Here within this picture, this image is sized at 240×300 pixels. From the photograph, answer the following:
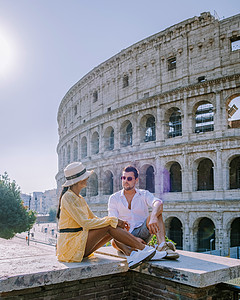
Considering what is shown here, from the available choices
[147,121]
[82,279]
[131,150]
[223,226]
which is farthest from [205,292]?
[147,121]

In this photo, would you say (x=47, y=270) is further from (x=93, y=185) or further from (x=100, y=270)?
(x=93, y=185)

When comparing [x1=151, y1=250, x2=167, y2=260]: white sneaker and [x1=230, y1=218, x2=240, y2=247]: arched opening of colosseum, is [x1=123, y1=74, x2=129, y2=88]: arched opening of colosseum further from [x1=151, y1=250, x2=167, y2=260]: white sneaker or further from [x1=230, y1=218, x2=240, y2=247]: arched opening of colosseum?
[x1=151, y1=250, x2=167, y2=260]: white sneaker

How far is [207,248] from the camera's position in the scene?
19.8 meters

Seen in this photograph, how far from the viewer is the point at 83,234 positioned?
3.52 m

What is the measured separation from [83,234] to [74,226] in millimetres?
145

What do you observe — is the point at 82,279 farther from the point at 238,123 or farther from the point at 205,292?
the point at 238,123

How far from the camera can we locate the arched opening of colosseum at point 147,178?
22.0 meters

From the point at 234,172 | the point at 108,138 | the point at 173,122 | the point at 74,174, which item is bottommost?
the point at 74,174

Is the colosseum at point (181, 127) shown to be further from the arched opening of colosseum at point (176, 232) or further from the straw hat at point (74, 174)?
the straw hat at point (74, 174)

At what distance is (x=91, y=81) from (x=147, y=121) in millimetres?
7168

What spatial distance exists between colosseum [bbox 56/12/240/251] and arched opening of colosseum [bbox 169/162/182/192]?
7 centimetres

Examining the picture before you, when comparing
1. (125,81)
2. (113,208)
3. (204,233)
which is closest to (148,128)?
(125,81)

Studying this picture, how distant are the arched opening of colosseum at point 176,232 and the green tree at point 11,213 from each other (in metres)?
12.9

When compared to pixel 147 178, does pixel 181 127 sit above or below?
above
